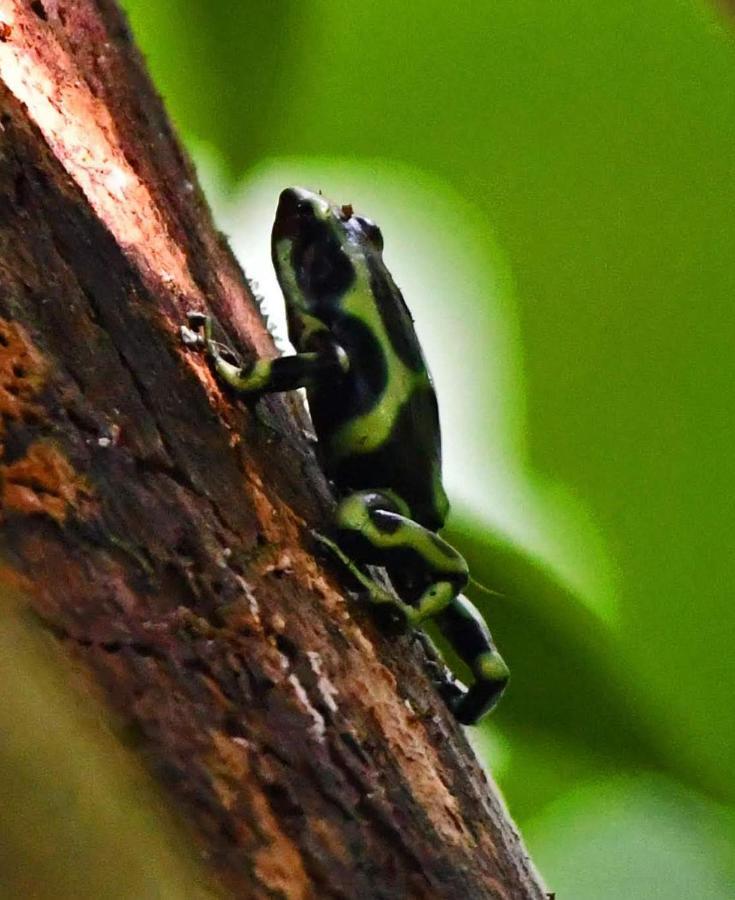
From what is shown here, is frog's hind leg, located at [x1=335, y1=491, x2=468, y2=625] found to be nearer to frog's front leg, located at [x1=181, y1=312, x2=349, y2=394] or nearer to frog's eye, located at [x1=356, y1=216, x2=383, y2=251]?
frog's front leg, located at [x1=181, y1=312, x2=349, y2=394]

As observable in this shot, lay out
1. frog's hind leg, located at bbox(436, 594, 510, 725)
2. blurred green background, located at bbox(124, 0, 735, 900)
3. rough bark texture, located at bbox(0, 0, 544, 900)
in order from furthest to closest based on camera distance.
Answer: blurred green background, located at bbox(124, 0, 735, 900) → frog's hind leg, located at bbox(436, 594, 510, 725) → rough bark texture, located at bbox(0, 0, 544, 900)

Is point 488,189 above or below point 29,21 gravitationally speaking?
above

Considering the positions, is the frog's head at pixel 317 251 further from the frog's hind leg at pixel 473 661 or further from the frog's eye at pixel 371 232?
the frog's hind leg at pixel 473 661

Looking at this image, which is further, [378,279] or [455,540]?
[455,540]

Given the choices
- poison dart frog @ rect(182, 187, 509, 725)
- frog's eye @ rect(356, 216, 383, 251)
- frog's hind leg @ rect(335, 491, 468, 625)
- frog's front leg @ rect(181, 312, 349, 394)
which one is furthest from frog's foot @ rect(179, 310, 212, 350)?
frog's eye @ rect(356, 216, 383, 251)

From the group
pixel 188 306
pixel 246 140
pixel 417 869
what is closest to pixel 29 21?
pixel 188 306

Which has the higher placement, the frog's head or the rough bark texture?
the frog's head

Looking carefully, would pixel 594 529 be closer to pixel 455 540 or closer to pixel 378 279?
pixel 455 540
